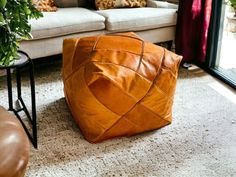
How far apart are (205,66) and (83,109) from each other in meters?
1.40

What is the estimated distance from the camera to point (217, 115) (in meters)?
2.25

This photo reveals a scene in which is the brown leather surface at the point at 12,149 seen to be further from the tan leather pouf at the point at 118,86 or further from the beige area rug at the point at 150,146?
the tan leather pouf at the point at 118,86

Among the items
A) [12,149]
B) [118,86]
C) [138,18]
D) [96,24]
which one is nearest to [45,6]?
[96,24]

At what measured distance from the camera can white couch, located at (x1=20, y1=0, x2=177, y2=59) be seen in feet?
8.11

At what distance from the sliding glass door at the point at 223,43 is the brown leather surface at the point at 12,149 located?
72.8 inches

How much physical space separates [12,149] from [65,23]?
4.97 ft

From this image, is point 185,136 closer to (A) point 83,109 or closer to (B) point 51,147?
(A) point 83,109

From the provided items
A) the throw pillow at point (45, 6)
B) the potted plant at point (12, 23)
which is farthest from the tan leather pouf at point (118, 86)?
the throw pillow at point (45, 6)

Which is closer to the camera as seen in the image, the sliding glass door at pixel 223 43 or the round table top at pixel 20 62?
the round table top at pixel 20 62

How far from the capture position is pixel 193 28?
2.82 metres

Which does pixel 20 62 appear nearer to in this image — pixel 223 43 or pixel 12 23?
pixel 12 23

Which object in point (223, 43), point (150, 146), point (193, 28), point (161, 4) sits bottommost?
point (150, 146)

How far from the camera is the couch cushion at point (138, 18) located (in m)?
2.68

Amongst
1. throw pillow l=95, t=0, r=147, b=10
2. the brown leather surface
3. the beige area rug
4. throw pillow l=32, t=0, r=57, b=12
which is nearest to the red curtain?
throw pillow l=95, t=0, r=147, b=10
